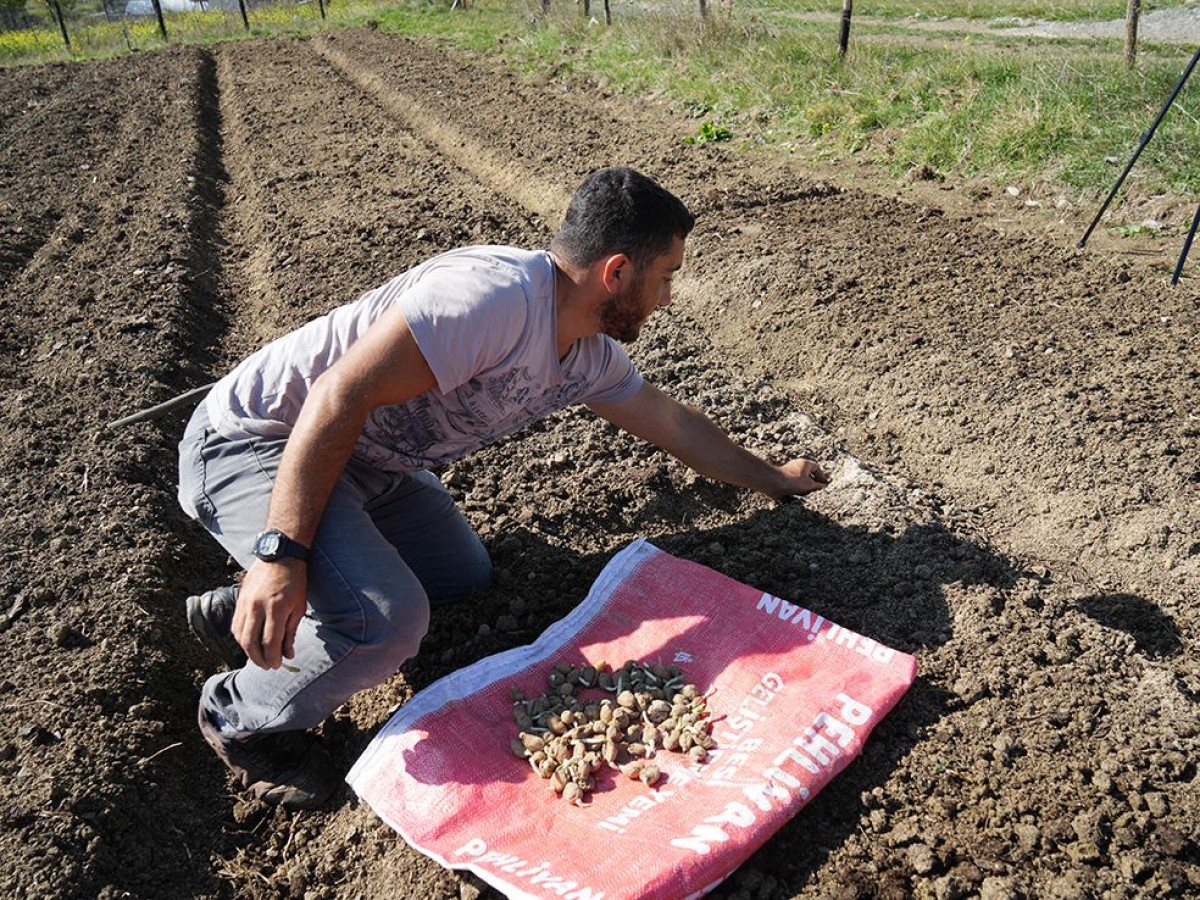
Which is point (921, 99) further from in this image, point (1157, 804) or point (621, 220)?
point (1157, 804)

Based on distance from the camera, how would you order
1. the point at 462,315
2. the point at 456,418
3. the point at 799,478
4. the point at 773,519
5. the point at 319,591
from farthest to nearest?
the point at 773,519
the point at 799,478
the point at 456,418
the point at 319,591
the point at 462,315

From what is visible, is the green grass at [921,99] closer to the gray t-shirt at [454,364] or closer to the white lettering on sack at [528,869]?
the gray t-shirt at [454,364]

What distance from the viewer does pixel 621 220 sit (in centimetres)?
260

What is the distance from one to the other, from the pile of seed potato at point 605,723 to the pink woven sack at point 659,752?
35 millimetres

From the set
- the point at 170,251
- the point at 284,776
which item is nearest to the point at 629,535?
the point at 284,776

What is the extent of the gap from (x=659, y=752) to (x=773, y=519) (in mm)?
1127

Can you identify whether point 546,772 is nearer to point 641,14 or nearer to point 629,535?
point 629,535

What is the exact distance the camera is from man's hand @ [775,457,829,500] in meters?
3.45

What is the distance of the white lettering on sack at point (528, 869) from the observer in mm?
Answer: 2205

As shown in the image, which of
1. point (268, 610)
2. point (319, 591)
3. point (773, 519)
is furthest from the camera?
point (773, 519)

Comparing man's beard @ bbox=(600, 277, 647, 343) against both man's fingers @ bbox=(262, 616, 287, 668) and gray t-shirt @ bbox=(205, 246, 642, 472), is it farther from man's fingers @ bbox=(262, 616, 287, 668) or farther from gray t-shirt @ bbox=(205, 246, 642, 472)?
man's fingers @ bbox=(262, 616, 287, 668)

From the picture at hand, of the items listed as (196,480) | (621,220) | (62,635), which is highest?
(621,220)

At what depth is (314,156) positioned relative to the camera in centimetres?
899

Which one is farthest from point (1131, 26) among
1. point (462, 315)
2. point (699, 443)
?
point (462, 315)
